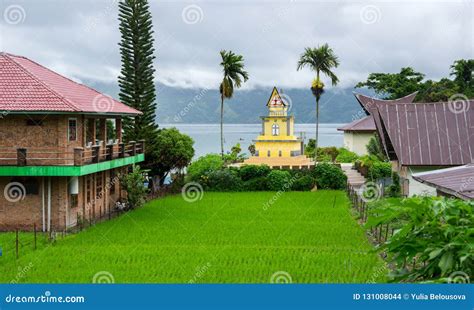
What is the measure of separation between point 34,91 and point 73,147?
2.13 m

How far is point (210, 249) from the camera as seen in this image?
60.1ft

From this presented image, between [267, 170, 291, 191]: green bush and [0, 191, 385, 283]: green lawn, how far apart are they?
290 inches

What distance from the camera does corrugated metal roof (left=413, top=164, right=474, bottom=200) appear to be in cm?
1170

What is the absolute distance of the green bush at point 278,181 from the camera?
36312 mm

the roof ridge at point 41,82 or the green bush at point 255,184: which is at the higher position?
the roof ridge at point 41,82

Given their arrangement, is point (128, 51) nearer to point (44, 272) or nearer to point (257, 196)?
point (257, 196)

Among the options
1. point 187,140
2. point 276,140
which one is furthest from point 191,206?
point 276,140

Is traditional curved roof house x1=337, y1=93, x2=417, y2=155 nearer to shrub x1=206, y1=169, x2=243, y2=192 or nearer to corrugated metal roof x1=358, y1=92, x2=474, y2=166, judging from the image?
shrub x1=206, y1=169, x2=243, y2=192

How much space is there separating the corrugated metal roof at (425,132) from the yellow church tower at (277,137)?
12279mm

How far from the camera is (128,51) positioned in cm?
3272

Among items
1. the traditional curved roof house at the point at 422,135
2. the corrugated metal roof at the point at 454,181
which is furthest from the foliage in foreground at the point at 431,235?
the traditional curved roof house at the point at 422,135

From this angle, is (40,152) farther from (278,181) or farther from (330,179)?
(330,179)

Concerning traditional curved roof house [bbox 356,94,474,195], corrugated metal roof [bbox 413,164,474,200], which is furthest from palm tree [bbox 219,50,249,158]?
corrugated metal roof [bbox 413,164,474,200]

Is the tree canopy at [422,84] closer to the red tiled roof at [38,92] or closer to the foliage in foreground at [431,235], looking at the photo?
the red tiled roof at [38,92]
